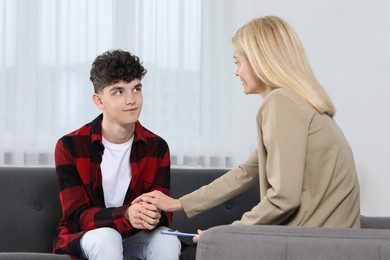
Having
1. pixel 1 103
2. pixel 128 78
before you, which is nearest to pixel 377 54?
pixel 128 78

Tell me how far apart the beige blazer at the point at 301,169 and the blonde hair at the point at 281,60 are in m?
0.04

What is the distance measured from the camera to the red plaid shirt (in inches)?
98.7

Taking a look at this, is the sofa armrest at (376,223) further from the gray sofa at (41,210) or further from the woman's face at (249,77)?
the woman's face at (249,77)

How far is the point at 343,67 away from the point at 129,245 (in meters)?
1.54

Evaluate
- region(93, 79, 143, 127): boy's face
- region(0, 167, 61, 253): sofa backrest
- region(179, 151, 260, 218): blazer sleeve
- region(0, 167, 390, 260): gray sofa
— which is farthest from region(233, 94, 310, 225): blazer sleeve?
region(0, 167, 61, 253): sofa backrest

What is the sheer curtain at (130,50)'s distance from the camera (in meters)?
3.75

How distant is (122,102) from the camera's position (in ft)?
8.55

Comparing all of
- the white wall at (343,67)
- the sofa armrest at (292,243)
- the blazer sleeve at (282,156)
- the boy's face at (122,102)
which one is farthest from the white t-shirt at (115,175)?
the white wall at (343,67)

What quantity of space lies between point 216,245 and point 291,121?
1.32 feet

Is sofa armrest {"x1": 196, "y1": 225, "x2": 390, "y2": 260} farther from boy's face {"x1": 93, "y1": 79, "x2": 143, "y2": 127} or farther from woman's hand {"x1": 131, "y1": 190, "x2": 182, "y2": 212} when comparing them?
boy's face {"x1": 93, "y1": 79, "x2": 143, "y2": 127}

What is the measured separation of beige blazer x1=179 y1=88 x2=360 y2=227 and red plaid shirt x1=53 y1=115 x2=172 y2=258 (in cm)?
68

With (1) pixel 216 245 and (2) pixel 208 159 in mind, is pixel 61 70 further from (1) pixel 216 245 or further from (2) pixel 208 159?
(1) pixel 216 245

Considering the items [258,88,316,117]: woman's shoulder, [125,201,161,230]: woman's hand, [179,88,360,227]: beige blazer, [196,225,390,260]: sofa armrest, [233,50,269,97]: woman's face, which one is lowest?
[125,201,161,230]: woman's hand

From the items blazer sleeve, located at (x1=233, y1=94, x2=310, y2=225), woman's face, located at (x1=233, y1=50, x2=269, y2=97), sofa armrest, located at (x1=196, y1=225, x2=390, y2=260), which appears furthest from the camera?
woman's face, located at (x1=233, y1=50, x2=269, y2=97)
